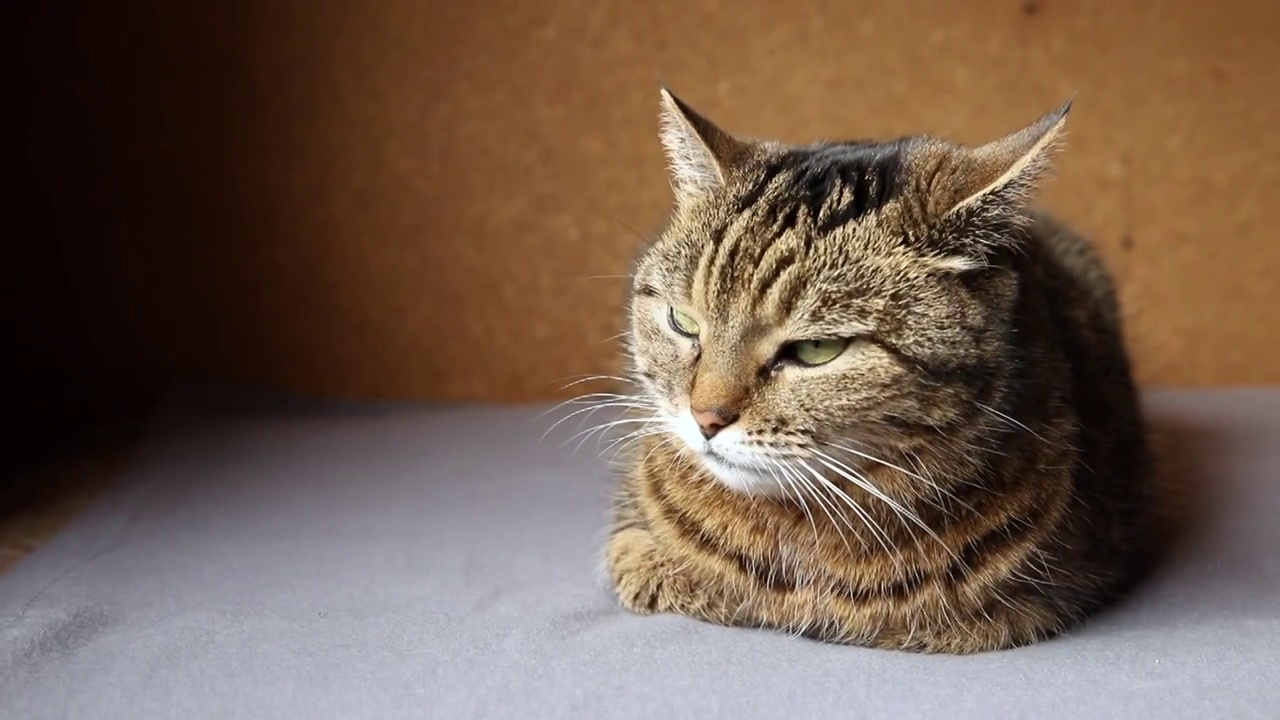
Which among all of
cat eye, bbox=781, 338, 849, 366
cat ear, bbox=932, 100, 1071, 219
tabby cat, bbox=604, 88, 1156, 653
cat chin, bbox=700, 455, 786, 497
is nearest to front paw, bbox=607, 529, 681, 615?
tabby cat, bbox=604, 88, 1156, 653

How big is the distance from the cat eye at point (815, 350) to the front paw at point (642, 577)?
284 millimetres

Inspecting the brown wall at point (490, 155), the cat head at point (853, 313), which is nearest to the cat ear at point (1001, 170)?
the cat head at point (853, 313)

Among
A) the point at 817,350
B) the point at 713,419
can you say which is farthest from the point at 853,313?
the point at 713,419

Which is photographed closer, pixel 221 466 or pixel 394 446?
pixel 221 466

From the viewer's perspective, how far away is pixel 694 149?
3.51ft

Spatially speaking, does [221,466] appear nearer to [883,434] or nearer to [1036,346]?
[883,434]

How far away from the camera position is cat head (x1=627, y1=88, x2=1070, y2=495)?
929mm

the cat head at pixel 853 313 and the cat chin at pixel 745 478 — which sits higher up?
the cat head at pixel 853 313

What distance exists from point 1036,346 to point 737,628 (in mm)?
400

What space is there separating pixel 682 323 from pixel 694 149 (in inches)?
7.0

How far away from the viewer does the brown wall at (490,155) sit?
1820 millimetres

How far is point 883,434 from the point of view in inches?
37.1

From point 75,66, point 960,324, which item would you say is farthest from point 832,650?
point 75,66

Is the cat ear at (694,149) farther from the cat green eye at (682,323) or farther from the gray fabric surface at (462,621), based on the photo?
the gray fabric surface at (462,621)
